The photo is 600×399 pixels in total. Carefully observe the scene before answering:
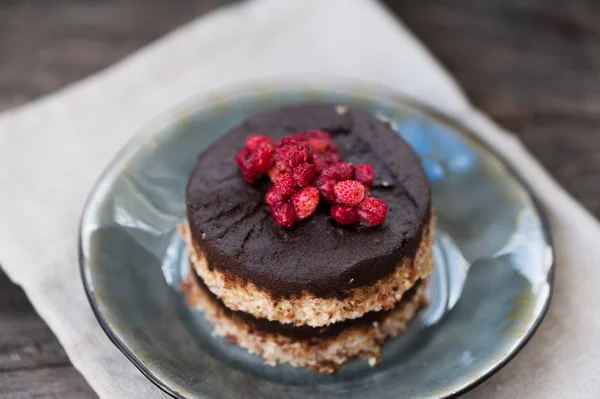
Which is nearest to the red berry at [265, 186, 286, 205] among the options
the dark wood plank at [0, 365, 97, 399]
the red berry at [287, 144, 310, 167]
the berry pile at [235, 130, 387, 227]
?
the berry pile at [235, 130, 387, 227]

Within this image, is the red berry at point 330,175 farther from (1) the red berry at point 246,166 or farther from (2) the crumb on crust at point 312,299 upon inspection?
(2) the crumb on crust at point 312,299

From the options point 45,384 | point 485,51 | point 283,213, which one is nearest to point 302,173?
point 283,213

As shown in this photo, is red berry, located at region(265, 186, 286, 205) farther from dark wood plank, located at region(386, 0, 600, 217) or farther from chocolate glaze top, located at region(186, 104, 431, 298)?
dark wood plank, located at region(386, 0, 600, 217)

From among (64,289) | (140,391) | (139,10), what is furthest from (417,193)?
(139,10)

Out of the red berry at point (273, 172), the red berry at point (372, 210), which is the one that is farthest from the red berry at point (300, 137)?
the red berry at point (372, 210)

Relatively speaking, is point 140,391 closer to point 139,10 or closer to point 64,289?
point 64,289

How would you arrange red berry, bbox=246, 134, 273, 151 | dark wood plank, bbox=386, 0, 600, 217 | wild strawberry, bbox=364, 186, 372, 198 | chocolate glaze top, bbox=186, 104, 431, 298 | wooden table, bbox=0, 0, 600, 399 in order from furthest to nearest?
wooden table, bbox=0, 0, 600, 399 < dark wood plank, bbox=386, 0, 600, 217 < red berry, bbox=246, 134, 273, 151 < wild strawberry, bbox=364, 186, 372, 198 < chocolate glaze top, bbox=186, 104, 431, 298

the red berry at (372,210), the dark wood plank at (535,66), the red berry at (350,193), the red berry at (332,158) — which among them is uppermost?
the red berry at (332,158)
